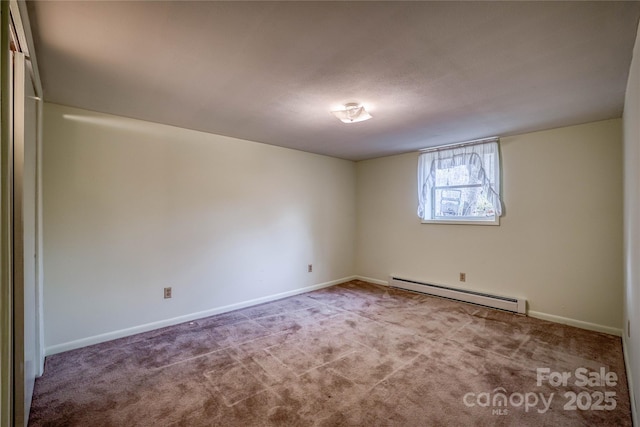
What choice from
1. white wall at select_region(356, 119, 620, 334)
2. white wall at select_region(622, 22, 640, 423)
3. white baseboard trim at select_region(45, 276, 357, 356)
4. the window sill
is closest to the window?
the window sill

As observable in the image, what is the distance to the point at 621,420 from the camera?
176 centimetres

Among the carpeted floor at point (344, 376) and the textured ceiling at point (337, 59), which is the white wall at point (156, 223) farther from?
the textured ceiling at point (337, 59)

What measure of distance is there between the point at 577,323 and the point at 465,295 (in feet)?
3.72

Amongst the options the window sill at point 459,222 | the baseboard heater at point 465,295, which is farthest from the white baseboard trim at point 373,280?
the window sill at point 459,222

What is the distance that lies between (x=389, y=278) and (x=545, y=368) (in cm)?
258

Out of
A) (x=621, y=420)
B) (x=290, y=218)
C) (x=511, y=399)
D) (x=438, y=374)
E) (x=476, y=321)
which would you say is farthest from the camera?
(x=290, y=218)

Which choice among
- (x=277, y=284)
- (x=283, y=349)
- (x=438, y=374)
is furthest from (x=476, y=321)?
(x=277, y=284)

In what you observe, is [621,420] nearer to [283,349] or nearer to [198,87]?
[283,349]

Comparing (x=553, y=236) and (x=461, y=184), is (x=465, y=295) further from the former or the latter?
(x=461, y=184)

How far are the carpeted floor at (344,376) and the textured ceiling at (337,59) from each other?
219 cm

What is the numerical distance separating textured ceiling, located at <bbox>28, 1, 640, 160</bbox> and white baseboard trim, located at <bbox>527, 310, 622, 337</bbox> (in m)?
2.14

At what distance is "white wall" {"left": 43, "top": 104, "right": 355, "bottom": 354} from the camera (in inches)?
103

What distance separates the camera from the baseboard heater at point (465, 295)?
351cm

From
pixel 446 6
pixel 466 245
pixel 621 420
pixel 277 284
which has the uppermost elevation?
pixel 446 6
